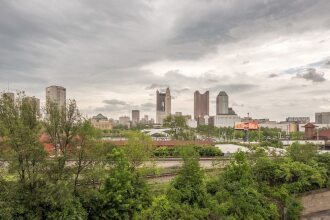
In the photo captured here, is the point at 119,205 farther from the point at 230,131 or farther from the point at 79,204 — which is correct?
the point at 230,131

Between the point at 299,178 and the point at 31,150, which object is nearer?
the point at 31,150

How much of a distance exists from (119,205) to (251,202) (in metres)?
11.3

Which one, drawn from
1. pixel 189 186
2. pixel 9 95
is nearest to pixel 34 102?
pixel 9 95

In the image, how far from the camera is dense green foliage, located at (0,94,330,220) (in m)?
19.9

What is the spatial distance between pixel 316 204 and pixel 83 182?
95.7 feet

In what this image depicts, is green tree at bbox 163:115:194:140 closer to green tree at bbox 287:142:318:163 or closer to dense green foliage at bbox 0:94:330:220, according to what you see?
green tree at bbox 287:142:318:163

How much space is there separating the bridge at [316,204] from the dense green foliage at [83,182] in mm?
7006

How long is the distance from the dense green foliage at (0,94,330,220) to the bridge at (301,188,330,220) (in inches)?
276

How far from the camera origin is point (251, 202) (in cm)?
2688

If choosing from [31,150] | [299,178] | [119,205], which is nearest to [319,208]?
[299,178]

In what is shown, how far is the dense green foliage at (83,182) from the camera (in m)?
19.9

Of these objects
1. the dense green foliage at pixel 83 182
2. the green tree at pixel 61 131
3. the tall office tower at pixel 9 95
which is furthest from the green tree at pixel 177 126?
the tall office tower at pixel 9 95

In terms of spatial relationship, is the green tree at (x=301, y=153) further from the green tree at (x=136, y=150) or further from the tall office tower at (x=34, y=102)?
the tall office tower at (x=34, y=102)

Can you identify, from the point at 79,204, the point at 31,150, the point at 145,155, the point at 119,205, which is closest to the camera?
the point at 31,150
